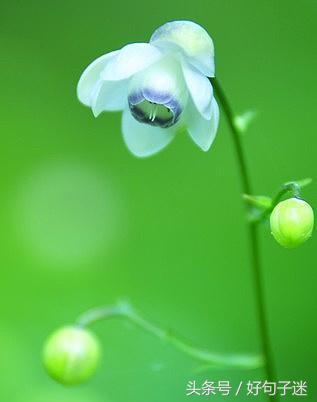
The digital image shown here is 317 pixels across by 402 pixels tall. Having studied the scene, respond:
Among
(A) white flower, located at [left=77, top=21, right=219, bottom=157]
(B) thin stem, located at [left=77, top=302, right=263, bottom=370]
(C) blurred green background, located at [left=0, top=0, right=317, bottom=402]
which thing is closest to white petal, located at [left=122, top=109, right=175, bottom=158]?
(A) white flower, located at [left=77, top=21, right=219, bottom=157]

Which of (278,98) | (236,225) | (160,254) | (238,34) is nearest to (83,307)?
(160,254)

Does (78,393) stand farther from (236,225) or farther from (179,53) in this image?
(179,53)

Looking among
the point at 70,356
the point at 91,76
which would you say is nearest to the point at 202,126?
the point at 91,76

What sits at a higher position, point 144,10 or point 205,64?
point 144,10

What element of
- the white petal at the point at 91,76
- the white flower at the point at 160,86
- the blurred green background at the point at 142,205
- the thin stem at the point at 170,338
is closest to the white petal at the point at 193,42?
the white flower at the point at 160,86

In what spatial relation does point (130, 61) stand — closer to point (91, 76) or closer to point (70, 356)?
point (91, 76)

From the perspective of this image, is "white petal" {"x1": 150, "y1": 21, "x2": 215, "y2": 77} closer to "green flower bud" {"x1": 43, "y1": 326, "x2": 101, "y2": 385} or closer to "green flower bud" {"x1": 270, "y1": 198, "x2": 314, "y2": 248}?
"green flower bud" {"x1": 270, "y1": 198, "x2": 314, "y2": 248}
